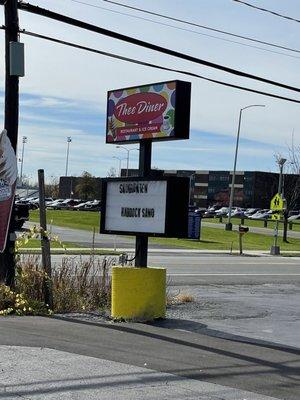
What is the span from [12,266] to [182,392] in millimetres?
5634

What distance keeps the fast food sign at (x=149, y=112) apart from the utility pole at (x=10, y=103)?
1.59 meters

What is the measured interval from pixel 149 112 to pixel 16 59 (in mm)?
2493

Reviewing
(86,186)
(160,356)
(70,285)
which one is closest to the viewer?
(160,356)

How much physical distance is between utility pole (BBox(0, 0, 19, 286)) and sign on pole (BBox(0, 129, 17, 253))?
0.38ft

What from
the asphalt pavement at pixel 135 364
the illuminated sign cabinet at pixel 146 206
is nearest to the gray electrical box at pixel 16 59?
the illuminated sign cabinet at pixel 146 206

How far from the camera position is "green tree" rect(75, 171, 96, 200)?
13738cm

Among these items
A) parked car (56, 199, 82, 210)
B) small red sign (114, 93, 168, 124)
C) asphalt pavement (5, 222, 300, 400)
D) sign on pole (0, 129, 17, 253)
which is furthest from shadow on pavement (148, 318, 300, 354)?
parked car (56, 199, 82, 210)

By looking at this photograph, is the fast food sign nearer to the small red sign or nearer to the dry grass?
the small red sign

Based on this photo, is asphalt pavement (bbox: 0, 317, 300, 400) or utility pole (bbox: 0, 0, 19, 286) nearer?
asphalt pavement (bbox: 0, 317, 300, 400)

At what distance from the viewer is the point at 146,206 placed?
10367 mm

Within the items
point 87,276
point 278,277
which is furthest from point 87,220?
point 87,276

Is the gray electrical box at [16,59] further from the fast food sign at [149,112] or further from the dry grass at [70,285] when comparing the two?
the dry grass at [70,285]

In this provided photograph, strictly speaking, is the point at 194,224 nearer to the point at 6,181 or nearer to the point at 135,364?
the point at 6,181

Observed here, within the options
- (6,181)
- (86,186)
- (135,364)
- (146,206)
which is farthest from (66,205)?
(135,364)
